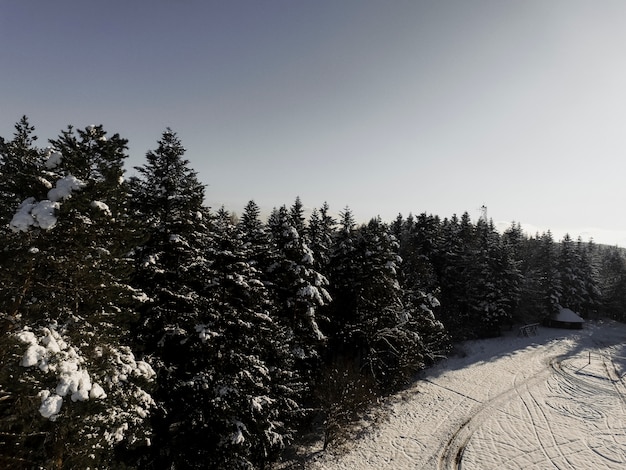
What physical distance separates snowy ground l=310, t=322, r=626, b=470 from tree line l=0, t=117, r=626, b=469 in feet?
9.17

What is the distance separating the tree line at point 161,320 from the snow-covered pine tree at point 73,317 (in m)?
0.05

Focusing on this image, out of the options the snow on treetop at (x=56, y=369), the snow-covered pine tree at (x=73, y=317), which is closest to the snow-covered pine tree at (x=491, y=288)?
the snow-covered pine tree at (x=73, y=317)

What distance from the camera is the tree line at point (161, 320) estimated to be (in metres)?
9.09

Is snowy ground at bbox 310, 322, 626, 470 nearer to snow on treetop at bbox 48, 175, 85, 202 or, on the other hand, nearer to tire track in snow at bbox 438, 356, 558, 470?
tire track in snow at bbox 438, 356, 558, 470

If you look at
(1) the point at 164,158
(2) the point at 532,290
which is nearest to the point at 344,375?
(1) the point at 164,158

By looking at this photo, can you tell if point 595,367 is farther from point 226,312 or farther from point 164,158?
point 164,158

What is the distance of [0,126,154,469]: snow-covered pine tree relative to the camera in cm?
842

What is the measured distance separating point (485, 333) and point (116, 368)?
50.0m

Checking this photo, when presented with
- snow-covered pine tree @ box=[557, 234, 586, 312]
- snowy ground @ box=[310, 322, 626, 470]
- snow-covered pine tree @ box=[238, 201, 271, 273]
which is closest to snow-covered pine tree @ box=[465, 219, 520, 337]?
snowy ground @ box=[310, 322, 626, 470]

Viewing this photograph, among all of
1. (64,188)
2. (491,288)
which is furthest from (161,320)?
(491,288)

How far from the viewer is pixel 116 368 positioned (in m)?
10.1

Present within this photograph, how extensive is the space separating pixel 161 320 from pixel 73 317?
472cm

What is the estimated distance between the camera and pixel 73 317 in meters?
10.0

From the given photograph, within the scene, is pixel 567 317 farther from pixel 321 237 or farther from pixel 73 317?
pixel 73 317
